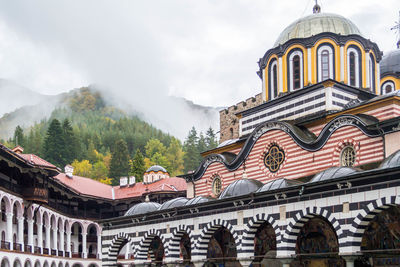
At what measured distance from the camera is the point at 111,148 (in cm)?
11188

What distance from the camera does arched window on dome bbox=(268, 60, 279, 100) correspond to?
3139 centimetres

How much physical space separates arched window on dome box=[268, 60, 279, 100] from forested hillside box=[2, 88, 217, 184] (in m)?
42.2

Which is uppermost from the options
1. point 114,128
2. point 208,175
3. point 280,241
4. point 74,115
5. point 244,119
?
point 74,115

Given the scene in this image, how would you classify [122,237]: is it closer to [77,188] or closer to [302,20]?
[302,20]

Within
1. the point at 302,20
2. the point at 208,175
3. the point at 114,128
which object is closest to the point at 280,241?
the point at 208,175

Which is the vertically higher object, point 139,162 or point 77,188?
point 139,162

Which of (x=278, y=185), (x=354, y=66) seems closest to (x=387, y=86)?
(x=354, y=66)

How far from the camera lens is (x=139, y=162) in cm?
7312

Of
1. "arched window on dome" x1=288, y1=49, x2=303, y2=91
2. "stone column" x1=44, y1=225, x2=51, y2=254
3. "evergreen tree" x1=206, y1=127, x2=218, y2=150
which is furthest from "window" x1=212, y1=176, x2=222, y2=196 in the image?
"evergreen tree" x1=206, y1=127, x2=218, y2=150

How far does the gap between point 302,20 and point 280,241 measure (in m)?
14.3

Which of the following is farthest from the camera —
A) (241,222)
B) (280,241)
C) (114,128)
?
(114,128)

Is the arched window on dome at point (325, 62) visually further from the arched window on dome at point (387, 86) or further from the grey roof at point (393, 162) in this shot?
the grey roof at point (393, 162)

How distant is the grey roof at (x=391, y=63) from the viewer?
39.1 metres

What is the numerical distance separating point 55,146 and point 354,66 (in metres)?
58.0
